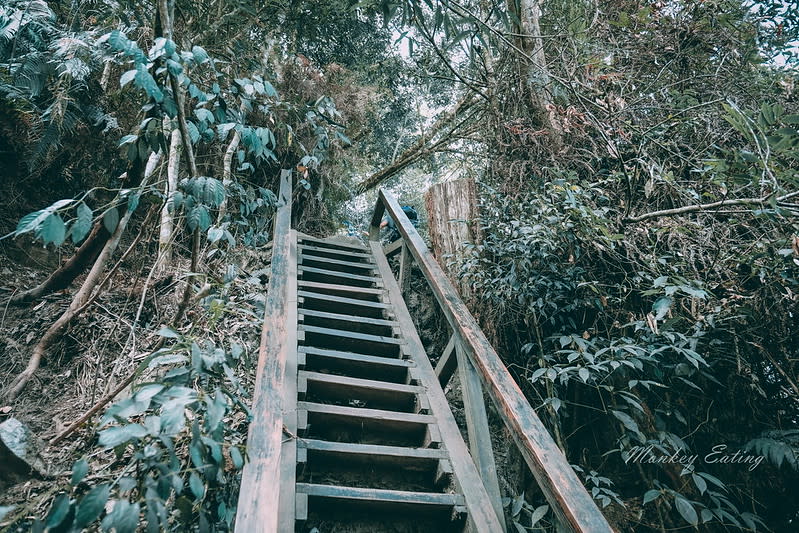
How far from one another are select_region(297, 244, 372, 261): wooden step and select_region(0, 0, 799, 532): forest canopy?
2.03 ft

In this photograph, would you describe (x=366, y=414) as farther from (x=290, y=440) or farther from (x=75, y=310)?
(x=75, y=310)

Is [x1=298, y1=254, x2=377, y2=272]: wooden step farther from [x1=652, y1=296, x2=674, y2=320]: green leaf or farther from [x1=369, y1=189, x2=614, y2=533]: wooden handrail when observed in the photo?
[x1=652, y1=296, x2=674, y2=320]: green leaf

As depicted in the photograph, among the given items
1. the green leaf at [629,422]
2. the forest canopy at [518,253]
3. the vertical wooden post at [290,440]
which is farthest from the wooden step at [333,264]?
the green leaf at [629,422]

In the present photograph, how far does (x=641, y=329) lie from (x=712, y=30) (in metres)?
3.13

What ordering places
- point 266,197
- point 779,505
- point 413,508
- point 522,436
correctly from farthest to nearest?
point 266,197
point 779,505
point 413,508
point 522,436

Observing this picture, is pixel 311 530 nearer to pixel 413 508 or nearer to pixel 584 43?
pixel 413 508

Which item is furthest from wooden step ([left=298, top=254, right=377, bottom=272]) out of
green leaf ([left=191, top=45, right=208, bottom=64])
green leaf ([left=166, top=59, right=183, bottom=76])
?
green leaf ([left=166, top=59, right=183, bottom=76])

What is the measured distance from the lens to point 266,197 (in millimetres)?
3771

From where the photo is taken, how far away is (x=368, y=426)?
2.72 metres

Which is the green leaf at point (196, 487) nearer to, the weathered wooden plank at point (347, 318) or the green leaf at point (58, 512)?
the green leaf at point (58, 512)

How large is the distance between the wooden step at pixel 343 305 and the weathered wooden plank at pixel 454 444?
0.18 m

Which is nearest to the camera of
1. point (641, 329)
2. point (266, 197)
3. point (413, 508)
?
point (413, 508)

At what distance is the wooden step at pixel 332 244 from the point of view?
5352 millimetres

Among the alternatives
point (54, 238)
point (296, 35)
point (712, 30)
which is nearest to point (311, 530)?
point (54, 238)
